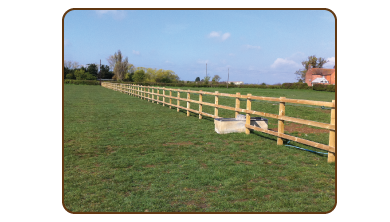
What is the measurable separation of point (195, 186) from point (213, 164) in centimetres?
113

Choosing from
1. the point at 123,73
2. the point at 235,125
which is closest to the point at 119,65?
the point at 123,73

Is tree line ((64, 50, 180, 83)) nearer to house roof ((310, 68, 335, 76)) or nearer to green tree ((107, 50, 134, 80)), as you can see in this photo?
green tree ((107, 50, 134, 80))

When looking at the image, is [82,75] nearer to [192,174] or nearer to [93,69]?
[93,69]

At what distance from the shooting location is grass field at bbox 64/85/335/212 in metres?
3.36

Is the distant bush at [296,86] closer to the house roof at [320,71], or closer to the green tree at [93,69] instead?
the house roof at [320,71]

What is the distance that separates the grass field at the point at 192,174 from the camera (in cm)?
336

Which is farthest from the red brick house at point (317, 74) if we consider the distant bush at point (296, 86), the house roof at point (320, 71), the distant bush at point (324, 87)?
the distant bush at point (324, 87)

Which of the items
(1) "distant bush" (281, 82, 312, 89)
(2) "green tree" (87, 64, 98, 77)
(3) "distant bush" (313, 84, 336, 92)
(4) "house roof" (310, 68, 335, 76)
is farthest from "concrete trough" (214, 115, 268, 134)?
(4) "house roof" (310, 68, 335, 76)

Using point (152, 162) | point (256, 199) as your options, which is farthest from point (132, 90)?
point (256, 199)

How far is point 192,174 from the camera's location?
4398mm

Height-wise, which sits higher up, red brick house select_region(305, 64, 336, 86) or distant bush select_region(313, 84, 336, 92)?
red brick house select_region(305, 64, 336, 86)

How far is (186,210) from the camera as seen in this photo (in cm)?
320

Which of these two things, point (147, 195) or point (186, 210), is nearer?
point (186, 210)
